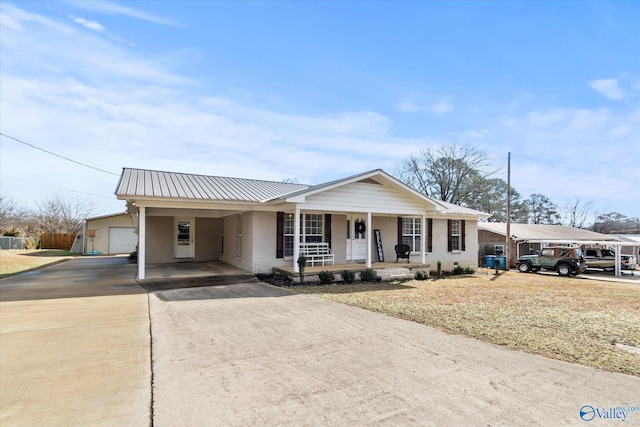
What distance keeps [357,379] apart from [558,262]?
19.3 metres

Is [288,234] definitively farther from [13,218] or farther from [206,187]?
[13,218]

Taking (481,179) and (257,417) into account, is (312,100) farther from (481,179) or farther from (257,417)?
(481,179)

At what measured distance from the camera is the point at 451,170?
33.2 meters

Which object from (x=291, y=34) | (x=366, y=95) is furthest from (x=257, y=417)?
(x=366, y=95)

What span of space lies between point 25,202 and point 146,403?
5265cm

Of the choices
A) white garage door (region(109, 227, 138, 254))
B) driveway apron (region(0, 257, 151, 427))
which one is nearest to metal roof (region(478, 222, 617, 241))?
driveway apron (region(0, 257, 151, 427))

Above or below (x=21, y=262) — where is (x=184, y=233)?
above

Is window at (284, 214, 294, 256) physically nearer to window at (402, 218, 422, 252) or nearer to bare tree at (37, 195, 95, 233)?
window at (402, 218, 422, 252)

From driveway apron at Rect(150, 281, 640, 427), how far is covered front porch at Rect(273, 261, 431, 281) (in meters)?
5.26

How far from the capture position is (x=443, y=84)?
14.4m

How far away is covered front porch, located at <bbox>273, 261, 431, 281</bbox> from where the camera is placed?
1143 cm

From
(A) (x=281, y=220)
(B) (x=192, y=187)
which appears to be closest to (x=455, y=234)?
(A) (x=281, y=220)

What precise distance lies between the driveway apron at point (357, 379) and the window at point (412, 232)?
993 cm

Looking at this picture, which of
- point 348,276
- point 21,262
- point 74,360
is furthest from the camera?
point 21,262
